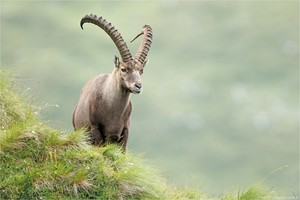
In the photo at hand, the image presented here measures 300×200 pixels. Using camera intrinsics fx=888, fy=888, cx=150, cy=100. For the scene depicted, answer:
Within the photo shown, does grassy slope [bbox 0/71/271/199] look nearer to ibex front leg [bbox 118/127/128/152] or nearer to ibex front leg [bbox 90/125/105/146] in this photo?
ibex front leg [bbox 90/125/105/146]

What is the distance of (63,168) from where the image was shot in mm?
16812

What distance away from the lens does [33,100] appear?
19.6m

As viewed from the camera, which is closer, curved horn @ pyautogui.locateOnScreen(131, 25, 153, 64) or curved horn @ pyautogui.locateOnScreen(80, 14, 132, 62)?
curved horn @ pyautogui.locateOnScreen(80, 14, 132, 62)

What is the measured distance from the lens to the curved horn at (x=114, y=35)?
816 inches

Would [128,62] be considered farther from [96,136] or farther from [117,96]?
[96,136]

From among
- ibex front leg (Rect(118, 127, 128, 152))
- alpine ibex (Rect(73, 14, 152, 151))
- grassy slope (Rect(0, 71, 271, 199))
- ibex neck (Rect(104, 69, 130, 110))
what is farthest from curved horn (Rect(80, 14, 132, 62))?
grassy slope (Rect(0, 71, 271, 199))

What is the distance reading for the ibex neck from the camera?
20828 millimetres

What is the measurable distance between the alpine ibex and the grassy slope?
240cm

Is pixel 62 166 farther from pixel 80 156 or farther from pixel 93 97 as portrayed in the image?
pixel 93 97

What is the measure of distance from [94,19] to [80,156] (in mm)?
5193

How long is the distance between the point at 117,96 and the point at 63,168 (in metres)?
4.36

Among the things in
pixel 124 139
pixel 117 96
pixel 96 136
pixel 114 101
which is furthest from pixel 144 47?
pixel 96 136

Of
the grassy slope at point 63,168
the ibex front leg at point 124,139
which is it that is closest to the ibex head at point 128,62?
the ibex front leg at point 124,139

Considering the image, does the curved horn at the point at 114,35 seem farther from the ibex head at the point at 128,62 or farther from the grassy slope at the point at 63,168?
the grassy slope at the point at 63,168
